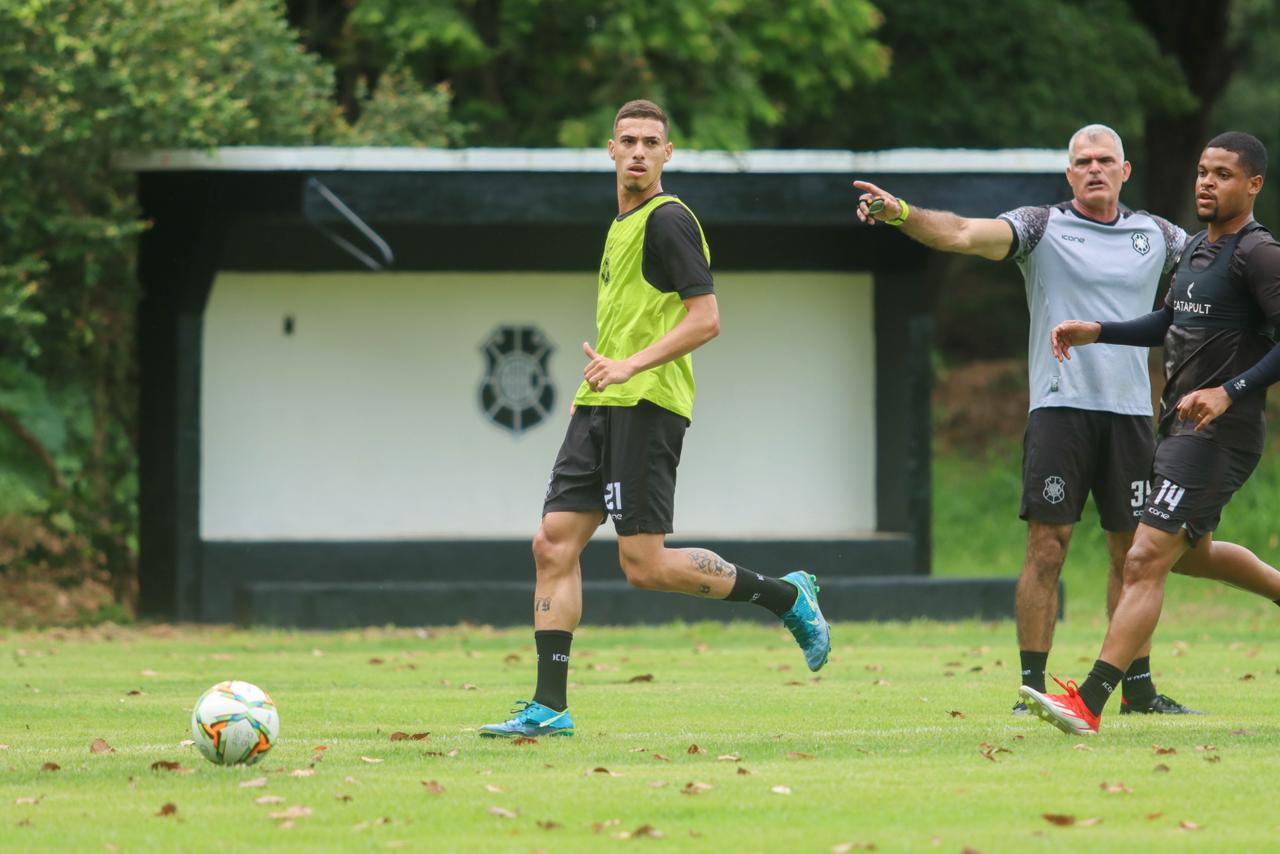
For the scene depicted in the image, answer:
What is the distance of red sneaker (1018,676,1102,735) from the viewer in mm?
7426

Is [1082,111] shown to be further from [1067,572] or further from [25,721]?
[25,721]

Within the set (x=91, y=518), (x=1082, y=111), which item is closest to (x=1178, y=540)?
(x=91, y=518)

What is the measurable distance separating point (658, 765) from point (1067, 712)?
1556 millimetres

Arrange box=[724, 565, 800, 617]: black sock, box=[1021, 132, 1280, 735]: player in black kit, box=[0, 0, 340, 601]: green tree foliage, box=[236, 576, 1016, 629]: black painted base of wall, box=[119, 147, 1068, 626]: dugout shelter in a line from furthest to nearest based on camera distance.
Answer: box=[119, 147, 1068, 626]: dugout shelter, box=[236, 576, 1016, 629]: black painted base of wall, box=[0, 0, 340, 601]: green tree foliage, box=[724, 565, 800, 617]: black sock, box=[1021, 132, 1280, 735]: player in black kit

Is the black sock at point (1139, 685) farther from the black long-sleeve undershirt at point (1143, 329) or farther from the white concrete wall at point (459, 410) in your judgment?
the white concrete wall at point (459, 410)

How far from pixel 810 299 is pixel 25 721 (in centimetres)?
1029

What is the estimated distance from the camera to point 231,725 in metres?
6.81

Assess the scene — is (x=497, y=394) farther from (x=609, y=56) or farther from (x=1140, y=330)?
(x=1140, y=330)

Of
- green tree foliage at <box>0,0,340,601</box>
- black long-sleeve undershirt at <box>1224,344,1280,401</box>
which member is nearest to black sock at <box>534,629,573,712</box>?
black long-sleeve undershirt at <box>1224,344,1280,401</box>

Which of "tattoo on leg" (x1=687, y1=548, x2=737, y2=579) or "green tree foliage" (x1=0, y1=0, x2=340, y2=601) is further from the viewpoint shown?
"green tree foliage" (x1=0, y1=0, x2=340, y2=601)

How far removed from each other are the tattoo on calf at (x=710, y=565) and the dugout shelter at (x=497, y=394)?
26.8 ft

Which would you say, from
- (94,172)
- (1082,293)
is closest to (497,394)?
(94,172)

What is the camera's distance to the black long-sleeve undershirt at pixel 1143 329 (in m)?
8.01

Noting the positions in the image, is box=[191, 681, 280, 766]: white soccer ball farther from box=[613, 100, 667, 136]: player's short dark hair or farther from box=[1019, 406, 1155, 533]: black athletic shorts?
box=[1019, 406, 1155, 533]: black athletic shorts
